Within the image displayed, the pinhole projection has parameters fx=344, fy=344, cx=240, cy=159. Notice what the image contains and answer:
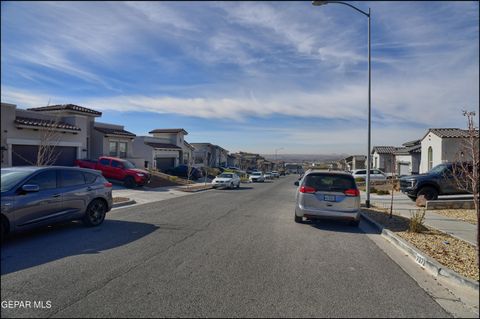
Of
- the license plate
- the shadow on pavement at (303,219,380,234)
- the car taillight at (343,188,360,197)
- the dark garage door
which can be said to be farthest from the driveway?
the car taillight at (343,188,360,197)

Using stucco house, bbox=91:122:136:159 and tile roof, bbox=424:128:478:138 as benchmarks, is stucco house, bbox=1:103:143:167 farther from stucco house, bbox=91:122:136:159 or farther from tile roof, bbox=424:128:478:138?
tile roof, bbox=424:128:478:138

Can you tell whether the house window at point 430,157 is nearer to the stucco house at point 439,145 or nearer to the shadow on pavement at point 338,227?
the stucco house at point 439,145

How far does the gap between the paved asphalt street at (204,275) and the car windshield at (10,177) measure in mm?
1173

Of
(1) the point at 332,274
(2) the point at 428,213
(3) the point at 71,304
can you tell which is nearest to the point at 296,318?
(1) the point at 332,274

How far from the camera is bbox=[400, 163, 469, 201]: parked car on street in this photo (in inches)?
607

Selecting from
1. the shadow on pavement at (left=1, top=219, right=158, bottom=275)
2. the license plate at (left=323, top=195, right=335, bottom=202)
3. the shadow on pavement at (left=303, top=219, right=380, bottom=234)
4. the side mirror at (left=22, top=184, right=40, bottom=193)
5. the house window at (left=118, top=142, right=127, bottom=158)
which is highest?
the house window at (left=118, top=142, right=127, bottom=158)

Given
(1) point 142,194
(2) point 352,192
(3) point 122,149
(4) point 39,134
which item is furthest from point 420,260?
(3) point 122,149

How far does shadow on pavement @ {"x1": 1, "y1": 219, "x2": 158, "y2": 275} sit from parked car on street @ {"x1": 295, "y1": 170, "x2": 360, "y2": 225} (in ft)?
14.1

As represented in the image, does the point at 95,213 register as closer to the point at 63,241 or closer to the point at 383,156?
the point at 63,241

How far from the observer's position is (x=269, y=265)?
592cm

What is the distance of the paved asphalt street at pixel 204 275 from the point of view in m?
4.18

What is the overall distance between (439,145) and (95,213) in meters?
26.1

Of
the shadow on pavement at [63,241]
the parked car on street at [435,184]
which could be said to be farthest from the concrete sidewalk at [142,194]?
the parked car on street at [435,184]

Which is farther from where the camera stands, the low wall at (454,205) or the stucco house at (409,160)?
the stucco house at (409,160)
